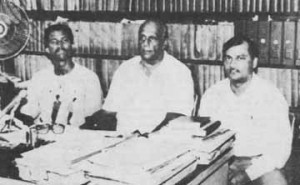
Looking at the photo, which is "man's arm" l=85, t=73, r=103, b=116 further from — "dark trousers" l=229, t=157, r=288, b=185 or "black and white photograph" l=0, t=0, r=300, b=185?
"dark trousers" l=229, t=157, r=288, b=185

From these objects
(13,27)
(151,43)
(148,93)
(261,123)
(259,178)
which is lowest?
(259,178)

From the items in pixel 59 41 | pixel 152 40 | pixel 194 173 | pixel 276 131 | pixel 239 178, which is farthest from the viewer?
pixel 59 41

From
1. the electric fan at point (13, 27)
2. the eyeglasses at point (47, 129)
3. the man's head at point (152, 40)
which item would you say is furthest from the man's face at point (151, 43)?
the electric fan at point (13, 27)

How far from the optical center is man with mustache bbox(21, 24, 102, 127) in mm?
2734

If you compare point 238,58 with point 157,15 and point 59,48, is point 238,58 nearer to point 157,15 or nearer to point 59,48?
point 157,15

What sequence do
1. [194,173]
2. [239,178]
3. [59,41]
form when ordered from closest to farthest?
1. [194,173]
2. [239,178]
3. [59,41]

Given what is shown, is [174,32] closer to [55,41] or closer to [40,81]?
[55,41]

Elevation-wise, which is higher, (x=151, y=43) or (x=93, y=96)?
(x=151, y=43)

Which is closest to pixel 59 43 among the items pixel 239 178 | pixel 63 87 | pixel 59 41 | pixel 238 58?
pixel 59 41

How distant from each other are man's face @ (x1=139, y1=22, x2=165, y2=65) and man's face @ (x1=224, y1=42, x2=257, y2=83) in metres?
0.40

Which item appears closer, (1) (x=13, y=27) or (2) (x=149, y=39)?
(2) (x=149, y=39)

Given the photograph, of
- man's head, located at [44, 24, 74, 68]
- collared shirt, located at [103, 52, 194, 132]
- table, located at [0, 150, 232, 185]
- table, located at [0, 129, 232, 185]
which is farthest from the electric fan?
table, located at [0, 150, 232, 185]

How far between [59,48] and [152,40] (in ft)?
2.17

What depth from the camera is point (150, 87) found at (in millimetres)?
2506
